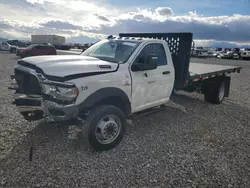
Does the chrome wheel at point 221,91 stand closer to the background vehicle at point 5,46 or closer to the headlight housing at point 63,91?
the headlight housing at point 63,91

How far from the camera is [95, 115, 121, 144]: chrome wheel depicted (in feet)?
11.7

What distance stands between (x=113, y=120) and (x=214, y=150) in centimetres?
199

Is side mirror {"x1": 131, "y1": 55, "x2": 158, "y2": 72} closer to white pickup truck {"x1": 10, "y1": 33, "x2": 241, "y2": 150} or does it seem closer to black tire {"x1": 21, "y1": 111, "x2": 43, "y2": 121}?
white pickup truck {"x1": 10, "y1": 33, "x2": 241, "y2": 150}

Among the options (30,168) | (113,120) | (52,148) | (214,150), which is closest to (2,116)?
(52,148)

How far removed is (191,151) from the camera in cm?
388

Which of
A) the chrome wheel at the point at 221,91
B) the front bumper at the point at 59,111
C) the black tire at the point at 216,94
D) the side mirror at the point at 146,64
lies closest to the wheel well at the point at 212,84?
the black tire at the point at 216,94

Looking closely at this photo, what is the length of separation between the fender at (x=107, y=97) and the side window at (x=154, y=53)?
79 cm

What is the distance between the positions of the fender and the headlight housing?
0.75 ft

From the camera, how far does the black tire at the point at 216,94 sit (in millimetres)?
7033

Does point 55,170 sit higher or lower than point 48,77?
lower

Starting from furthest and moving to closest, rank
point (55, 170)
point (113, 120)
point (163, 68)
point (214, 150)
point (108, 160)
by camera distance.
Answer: point (163, 68), point (214, 150), point (113, 120), point (108, 160), point (55, 170)

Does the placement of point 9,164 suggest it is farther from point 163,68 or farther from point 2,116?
point 163,68

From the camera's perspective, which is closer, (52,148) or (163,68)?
(52,148)

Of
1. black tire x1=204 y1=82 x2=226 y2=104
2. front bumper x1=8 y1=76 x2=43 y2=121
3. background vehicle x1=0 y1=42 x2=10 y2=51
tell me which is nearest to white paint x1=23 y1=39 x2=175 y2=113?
front bumper x1=8 y1=76 x2=43 y2=121
